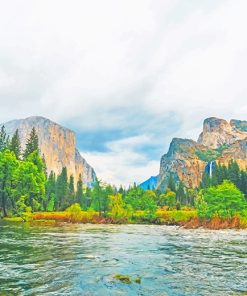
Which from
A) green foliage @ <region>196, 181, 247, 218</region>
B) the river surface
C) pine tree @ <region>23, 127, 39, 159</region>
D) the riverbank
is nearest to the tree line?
pine tree @ <region>23, 127, 39, 159</region>

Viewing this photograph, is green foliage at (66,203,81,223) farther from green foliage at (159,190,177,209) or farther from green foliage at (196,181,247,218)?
green foliage at (159,190,177,209)

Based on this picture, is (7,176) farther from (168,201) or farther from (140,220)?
(168,201)

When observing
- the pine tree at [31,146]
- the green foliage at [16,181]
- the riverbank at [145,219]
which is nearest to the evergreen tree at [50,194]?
the pine tree at [31,146]

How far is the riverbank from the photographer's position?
55.6 metres

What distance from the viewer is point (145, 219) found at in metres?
76.3

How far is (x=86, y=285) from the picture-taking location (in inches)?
508

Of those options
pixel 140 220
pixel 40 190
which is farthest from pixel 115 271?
pixel 140 220

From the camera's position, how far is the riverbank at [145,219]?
55.6m

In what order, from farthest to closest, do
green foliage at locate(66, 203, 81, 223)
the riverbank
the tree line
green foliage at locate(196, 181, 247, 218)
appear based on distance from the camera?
the tree line < green foliage at locate(66, 203, 81, 223) < green foliage at locate(196, 181, 247, 218) < the riverbank

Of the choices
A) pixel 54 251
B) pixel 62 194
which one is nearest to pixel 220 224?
pixel 54 251

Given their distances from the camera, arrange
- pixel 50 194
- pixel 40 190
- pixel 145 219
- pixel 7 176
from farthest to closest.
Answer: pixel 50 194 → pixel 145 219 → pixel 40 190 → pixel 7 176

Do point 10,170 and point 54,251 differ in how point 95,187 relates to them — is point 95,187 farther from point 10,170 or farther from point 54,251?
point 54,251

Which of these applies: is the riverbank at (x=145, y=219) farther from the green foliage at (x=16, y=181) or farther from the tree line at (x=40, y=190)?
the green foliage at (x=16, y=181)

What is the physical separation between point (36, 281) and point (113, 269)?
4.44m
